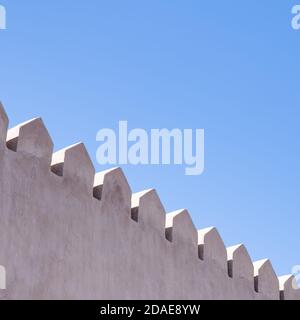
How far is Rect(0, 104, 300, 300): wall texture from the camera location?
21.9ft

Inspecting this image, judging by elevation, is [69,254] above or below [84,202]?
below

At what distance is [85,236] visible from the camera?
24.0 ft

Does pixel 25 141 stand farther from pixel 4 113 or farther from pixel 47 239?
pixel 47 239

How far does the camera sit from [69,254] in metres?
7.11

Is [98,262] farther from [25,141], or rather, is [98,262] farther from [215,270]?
[215,270]

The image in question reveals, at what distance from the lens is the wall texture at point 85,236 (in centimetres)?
669

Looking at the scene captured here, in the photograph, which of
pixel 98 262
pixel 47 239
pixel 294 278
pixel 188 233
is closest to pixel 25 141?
pixel 47 239

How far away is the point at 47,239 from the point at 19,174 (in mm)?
578
